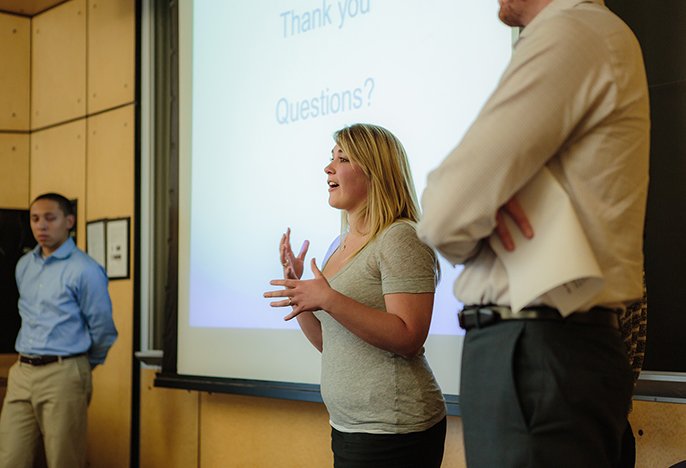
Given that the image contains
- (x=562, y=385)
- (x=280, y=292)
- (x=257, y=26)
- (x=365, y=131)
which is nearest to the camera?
(x=562, y=385)

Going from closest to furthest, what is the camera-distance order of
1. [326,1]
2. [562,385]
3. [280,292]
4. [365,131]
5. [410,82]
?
[562,385] < [280,292] < [365,131] < [410,82] < [326,1]

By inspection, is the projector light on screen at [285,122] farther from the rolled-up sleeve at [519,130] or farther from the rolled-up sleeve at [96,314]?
the rolled-up sleeve at [519,130]

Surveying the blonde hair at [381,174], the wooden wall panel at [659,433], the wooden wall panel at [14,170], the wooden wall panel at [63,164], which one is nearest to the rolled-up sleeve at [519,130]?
the blonde hair at [381,174]

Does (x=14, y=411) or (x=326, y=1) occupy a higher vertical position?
(x=326, y=1)

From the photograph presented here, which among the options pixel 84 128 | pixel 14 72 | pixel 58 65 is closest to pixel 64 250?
pixel 84 128

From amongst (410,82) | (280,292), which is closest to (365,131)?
(280,292)

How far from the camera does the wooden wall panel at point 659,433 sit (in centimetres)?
182

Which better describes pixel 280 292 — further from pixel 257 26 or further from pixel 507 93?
pixel 257 26

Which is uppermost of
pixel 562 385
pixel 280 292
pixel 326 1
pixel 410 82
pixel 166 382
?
pixel 326 1

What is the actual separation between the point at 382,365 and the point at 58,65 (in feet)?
13.5

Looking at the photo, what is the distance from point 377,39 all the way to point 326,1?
392mm

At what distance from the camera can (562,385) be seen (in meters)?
0.82

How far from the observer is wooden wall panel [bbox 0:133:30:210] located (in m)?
4.49

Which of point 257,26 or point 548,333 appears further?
point 257,26
